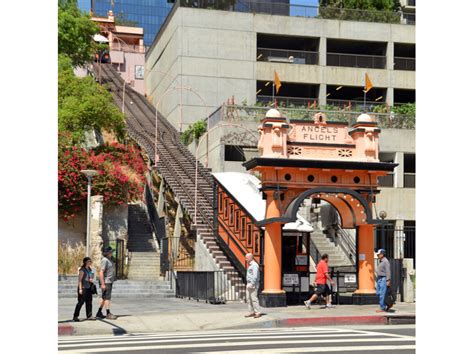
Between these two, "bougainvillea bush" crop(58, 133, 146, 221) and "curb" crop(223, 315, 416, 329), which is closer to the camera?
"curb" crop(223, 315, 416, 329)

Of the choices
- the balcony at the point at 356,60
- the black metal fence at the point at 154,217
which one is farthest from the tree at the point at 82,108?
the balcony at the point at 356,60

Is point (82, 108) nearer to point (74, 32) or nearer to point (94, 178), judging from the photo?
point (94, 178)

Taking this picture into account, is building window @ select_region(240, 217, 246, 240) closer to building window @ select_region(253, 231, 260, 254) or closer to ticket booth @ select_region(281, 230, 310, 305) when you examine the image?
building window @ select_region(253, 231, 260, 254)

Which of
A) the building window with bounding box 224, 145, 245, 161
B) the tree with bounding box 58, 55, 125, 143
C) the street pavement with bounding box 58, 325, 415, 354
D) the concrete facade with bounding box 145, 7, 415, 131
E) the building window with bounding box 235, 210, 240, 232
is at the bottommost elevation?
the street pavement with bounding box 58, 325, 415, 354

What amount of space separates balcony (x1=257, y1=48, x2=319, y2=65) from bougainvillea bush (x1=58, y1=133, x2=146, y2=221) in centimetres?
2023

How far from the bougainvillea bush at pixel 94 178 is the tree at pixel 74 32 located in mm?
11818

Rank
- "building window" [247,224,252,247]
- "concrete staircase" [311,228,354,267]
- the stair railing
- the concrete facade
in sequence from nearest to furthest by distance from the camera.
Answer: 1. "building window" [247,224,252,247]
2. "concrete staircase" [311,228,354,267]
3. the stair railing
4. the concrete facade

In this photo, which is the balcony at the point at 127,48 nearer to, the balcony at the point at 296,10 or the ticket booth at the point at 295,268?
the balcony at the point at 296,10

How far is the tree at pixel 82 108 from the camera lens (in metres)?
34.5

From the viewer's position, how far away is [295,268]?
2319 centimetres

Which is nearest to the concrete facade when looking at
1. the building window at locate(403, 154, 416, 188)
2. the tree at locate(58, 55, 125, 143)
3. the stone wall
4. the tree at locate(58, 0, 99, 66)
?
the tree at locate(58, 0, 99, 66)

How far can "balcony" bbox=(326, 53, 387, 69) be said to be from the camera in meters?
51.8

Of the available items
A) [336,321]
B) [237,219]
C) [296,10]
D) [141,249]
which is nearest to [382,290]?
[336,321]
